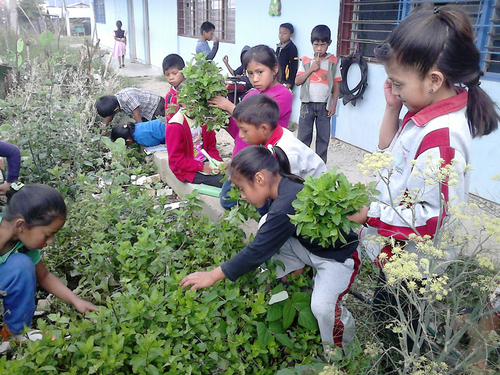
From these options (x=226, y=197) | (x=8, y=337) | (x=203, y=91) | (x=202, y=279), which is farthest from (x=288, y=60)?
(x=8, y=337)

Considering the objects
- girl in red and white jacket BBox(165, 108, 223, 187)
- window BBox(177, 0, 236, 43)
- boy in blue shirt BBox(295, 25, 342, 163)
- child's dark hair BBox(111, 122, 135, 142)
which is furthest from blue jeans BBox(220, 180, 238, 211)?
window BBox(177, 0, 236, 43)

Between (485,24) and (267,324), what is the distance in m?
3.76

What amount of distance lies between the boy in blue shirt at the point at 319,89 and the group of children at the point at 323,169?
1.83 m

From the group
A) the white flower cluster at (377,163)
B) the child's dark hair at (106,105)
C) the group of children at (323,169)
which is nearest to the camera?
the white flower cluster at (377,163)

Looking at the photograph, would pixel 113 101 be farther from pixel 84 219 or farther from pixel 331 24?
pixel 331 24

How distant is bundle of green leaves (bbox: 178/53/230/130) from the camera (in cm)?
314

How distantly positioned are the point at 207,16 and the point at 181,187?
8434 millimetres

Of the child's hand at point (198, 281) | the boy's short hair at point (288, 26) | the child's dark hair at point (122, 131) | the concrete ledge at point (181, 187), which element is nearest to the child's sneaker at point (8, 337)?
the child's hand at point (198, 281)

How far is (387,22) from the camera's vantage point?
5125 millimetres

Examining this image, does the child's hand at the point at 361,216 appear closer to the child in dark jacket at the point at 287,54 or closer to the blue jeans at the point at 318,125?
the blue jeans at the point at 318,125

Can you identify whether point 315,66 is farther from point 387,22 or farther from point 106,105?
point 106,105

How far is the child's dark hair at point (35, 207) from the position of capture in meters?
2.07

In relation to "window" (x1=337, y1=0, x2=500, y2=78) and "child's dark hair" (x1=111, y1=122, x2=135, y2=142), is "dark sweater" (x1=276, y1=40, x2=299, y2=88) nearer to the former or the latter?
"window" (x1=337, y1=0, x2=500, y2=78)

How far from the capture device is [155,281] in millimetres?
2338
